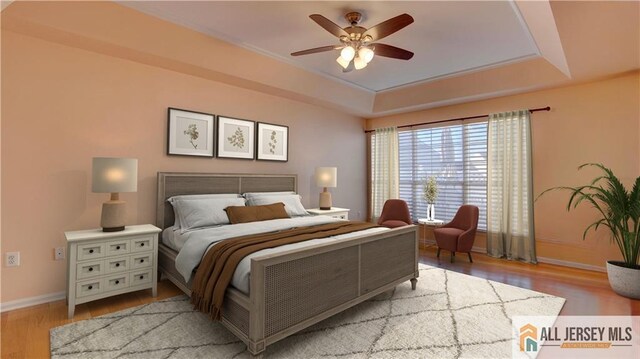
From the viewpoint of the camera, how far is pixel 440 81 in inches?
193

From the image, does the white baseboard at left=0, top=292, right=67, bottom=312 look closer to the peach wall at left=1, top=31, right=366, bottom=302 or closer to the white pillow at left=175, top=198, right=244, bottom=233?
the peach wall at left=1, top=31, right=366, bottom=302

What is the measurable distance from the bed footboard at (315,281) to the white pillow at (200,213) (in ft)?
5.18

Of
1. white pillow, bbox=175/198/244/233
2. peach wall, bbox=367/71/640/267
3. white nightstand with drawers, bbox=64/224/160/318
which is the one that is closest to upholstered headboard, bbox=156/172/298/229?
white pillow, bbox=175/198/244/233

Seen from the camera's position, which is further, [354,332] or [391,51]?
[391,51]

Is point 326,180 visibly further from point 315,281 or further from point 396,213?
point 315,281

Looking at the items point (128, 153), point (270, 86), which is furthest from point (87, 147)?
point (270, 86)

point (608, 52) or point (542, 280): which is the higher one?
point (608, 52)

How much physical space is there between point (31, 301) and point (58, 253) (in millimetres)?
459

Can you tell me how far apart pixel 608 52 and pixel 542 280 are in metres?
2.60

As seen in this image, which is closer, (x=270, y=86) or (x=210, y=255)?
(x=210, y=255)

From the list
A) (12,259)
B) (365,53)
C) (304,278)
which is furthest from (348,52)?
(12,259)

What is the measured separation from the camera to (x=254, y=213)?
11.8 ft

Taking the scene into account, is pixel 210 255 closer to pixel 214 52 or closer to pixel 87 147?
pixel 87 147

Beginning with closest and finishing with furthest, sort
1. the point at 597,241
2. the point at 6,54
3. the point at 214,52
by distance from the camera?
1. the point at 6,54
2. the point at 214,52
3. the point at 597,241
